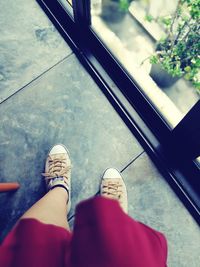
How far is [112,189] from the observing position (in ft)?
4.15

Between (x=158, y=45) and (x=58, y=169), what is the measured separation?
844 millimetres

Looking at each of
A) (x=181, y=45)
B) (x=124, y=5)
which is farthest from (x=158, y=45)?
(x=124, y=5)

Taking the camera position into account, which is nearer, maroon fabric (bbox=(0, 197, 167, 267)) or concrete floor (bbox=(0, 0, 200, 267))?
maroon fabric (bbox=(0, 197, 167, 267))

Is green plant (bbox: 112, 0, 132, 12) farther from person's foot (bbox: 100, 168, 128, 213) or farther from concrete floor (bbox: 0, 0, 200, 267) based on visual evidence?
Answer: person's foot (bbox: 100, 168, 128, 213)

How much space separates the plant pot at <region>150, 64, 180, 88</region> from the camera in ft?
4.56

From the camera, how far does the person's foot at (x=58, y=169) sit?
126cm

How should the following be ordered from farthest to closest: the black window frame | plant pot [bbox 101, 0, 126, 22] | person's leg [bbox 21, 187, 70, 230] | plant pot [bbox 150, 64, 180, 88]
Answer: plant pot [bbox 101, 0, 126, 22]
plant pot [bbox 150, 64, 180, 88]
the black window frame
person's leg [bbox 21, 187, 70, 230]

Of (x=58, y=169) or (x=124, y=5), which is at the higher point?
(x=124, y=5)

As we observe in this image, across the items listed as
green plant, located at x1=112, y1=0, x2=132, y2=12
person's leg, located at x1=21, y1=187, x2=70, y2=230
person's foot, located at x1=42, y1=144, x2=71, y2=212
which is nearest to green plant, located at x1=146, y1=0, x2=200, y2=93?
green plant, located at x1=112, y1=0, x2=132, y2=12

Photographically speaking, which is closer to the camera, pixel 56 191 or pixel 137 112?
pixel 56 191

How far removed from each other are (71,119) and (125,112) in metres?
0.30

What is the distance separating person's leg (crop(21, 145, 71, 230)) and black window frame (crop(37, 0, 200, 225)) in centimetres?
40

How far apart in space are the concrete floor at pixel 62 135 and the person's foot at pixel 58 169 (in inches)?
1.8

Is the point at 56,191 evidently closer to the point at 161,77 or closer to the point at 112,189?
the point at 112,189
